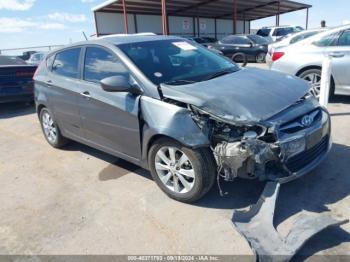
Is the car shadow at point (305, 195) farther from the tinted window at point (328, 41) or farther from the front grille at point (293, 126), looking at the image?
the tinted window at point (328, 41)

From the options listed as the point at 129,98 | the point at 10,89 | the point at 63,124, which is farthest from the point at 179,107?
the point at 10,89

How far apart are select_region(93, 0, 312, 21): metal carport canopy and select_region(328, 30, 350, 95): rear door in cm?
1903

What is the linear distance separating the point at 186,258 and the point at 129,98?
177cm

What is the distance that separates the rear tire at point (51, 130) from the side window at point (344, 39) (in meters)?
5.38

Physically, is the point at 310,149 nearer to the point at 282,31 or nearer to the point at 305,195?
the point at 305,195

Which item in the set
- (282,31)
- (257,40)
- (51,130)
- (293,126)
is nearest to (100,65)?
(51,130)

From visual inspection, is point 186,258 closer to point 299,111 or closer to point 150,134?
point 150,134

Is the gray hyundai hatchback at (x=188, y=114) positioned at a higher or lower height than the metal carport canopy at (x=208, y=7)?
lower

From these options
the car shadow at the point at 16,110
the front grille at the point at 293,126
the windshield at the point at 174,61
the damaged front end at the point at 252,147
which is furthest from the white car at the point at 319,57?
the car shadow at the point at 16,110

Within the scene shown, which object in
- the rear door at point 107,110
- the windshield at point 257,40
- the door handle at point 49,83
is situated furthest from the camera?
the windshield at point 257,40

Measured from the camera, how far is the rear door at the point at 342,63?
6117 mm

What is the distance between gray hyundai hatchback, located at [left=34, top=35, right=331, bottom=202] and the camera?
2979 millimetres

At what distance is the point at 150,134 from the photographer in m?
3.42

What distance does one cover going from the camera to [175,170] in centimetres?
339
